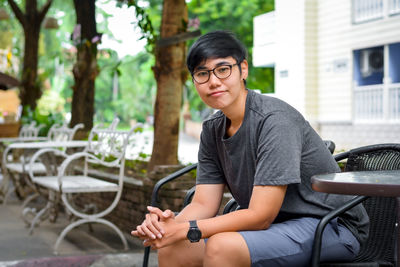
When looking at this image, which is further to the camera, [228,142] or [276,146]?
[228,142]

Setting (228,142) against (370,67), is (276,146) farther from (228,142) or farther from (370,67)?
(370,67)

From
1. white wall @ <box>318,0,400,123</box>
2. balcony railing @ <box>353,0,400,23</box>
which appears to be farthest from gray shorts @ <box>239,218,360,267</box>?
white wall @ <box>318,0,400,123</box>

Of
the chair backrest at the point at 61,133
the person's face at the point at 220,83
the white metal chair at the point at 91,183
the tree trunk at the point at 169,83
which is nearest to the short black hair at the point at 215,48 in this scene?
the person's face at the point at 220,83

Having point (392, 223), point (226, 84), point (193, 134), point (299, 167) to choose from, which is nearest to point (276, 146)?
point (299, 167)

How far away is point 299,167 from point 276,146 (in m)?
0.12

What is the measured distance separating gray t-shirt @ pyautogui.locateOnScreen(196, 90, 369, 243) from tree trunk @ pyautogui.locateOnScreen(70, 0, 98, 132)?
7.06 m

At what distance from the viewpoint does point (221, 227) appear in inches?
92.2

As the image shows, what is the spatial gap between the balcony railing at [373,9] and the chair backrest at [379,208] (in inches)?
477

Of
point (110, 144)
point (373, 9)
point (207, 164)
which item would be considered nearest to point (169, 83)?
point (110, 144)

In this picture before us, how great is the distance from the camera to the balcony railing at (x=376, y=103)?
47.1 ft

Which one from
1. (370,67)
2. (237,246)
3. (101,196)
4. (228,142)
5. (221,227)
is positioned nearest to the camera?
(237,246)

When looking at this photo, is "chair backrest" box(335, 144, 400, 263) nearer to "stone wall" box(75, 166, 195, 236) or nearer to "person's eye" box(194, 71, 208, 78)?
"person's eye" box(194, 71, 208, 78)

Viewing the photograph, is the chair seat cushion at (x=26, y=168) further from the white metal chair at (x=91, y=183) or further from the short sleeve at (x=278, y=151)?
the short sleeve at (x=278, y=151)

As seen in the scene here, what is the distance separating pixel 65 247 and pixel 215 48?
11.4 feet
